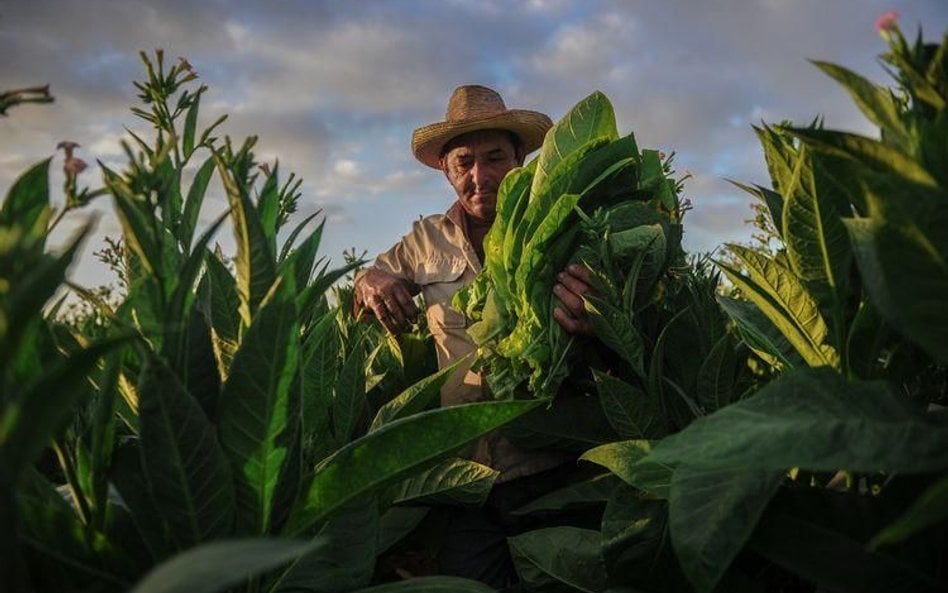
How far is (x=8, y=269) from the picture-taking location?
62 centimetres

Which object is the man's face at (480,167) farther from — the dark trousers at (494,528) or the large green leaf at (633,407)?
the large green leaf at (633,407)

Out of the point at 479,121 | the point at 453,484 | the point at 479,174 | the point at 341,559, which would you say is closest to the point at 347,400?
the point at 453,484

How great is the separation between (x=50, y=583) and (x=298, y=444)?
298mm

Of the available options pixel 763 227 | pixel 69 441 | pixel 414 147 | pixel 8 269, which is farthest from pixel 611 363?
pixel 414 147

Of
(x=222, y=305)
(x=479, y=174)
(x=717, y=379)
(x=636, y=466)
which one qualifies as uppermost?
(x=479, y=174)

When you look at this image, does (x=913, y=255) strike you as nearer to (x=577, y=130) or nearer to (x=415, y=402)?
(x=415, y=402)

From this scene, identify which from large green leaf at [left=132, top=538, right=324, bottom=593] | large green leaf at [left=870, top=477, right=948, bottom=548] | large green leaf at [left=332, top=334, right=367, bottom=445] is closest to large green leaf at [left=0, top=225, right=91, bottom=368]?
large green leaf at [left=132, top=538, right=324, bottom=593]

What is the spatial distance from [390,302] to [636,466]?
1.27m

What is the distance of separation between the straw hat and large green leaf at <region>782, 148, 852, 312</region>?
77.5 inches

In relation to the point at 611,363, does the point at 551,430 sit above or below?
below

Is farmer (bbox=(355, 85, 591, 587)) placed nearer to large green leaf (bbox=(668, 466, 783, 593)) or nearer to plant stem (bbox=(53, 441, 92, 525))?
large green leaf (bbox=(668, 466, 783, 593))

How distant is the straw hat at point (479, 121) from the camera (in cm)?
298

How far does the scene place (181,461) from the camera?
88 cm

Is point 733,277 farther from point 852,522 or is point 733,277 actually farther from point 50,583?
point 50,583
